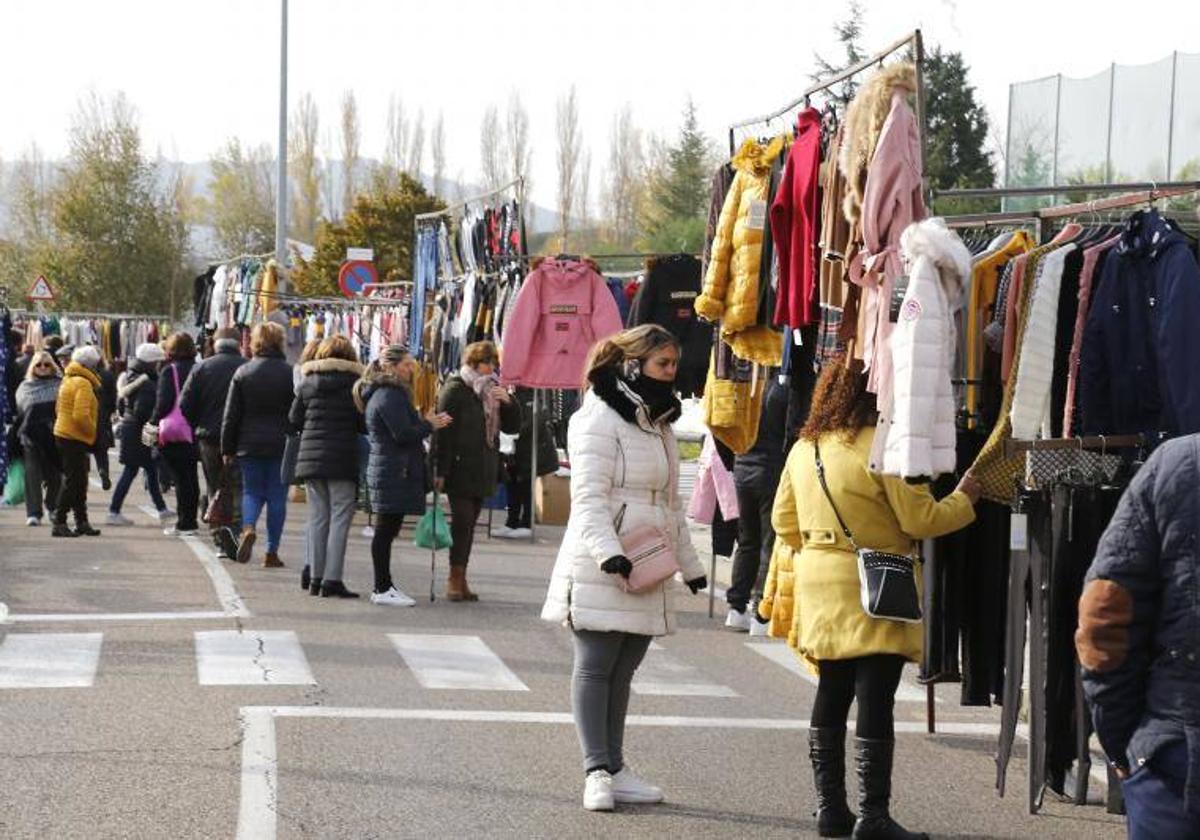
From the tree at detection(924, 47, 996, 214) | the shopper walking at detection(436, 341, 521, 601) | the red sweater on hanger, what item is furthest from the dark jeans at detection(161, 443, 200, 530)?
the tree at detection(924, 47, 996, 214)

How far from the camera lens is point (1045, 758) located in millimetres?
7363

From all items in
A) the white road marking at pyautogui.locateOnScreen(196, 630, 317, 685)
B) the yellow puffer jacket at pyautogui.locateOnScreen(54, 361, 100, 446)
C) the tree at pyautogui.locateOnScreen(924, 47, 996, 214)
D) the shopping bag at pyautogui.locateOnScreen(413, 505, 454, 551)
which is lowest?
the white road marking at pyautogui.locateOnScreen(196, 630, 317, 685)

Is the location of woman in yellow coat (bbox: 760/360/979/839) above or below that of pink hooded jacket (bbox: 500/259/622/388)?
below

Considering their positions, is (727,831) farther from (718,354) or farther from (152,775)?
(718,354)

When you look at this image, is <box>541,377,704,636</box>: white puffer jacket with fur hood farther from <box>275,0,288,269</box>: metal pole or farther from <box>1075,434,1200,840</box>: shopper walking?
<box>275,0,288,269</box>: metal pole

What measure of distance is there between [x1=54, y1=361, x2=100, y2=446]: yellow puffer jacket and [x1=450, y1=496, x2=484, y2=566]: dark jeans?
571 centimetres

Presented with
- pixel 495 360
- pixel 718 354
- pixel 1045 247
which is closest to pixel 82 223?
pixel 495 360

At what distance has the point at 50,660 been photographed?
10742mm

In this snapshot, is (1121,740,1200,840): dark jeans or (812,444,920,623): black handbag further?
(812,444,920,623): black handbag

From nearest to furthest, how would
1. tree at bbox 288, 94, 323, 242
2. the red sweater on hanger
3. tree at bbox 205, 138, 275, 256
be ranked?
the red sweater on hanger, tree at bbox 205, 138, 275, 256, tree at bbox 288, 94, 323, 242

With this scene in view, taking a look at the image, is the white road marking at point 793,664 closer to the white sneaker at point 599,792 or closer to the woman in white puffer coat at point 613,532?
the woman in white puffer coat at point 613,532

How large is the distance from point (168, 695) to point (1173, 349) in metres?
5.35

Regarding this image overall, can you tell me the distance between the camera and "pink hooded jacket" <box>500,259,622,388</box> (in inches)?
643

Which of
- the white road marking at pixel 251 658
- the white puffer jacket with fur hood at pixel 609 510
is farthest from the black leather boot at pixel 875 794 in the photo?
the white road marking at pixel 251 658
